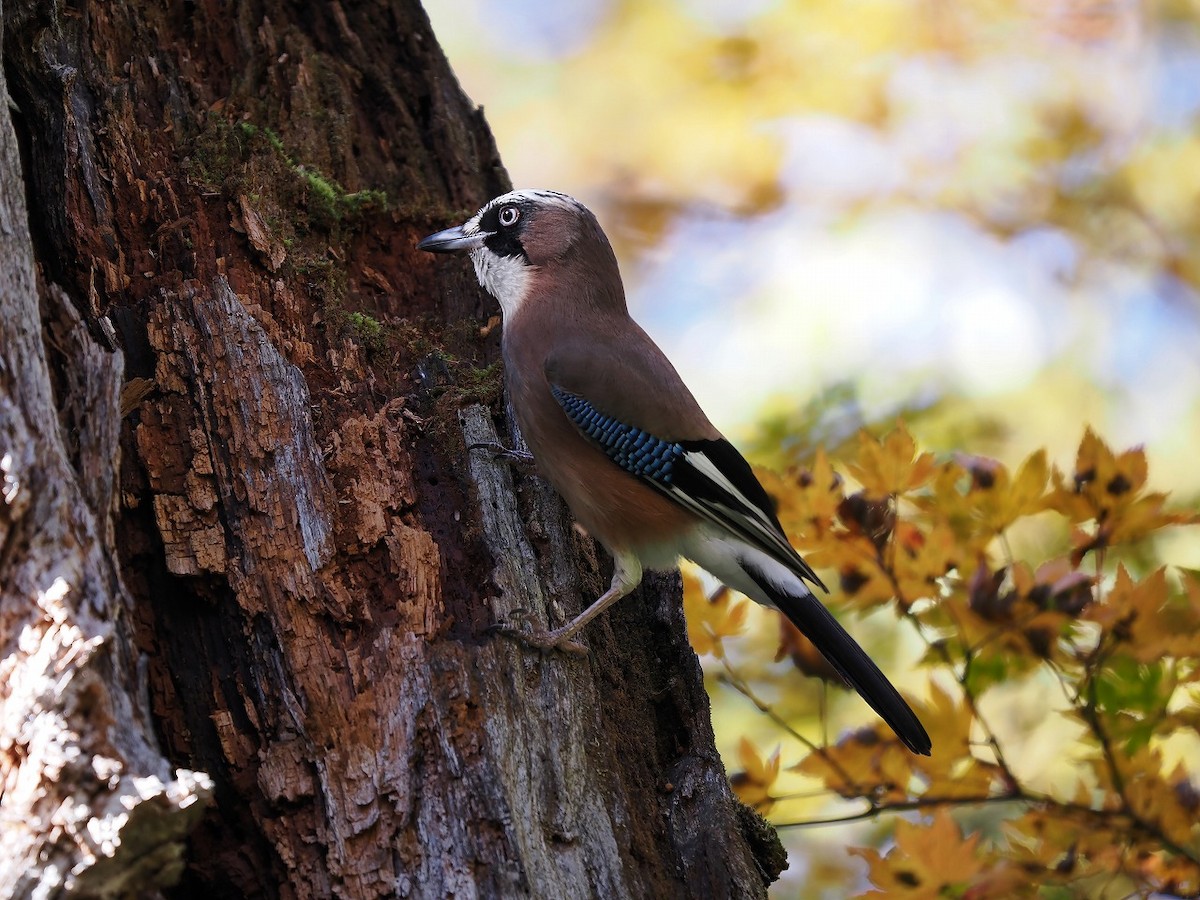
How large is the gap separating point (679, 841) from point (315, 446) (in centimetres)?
147

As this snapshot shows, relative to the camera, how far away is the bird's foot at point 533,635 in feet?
10.6

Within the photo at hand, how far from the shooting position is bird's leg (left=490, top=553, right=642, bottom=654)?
325cm

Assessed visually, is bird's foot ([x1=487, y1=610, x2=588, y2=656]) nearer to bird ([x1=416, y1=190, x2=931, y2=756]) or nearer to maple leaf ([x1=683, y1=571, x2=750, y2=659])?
bird ([x1=416, y1=190, x2=931, y2=756])

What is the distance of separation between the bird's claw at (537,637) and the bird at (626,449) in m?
0.40

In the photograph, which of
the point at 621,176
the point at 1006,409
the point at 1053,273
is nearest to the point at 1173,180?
the point at 1053,273

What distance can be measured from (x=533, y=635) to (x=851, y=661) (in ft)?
4.08

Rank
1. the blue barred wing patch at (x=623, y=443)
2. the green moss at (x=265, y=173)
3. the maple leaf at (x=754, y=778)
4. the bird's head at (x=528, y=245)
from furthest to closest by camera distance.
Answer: the bird's head at (x=528, y=245), the blue barred wing patch at (x=623, y=443), the green moss at (x=265, y=173), the maple leaf at (x=754, y=778)

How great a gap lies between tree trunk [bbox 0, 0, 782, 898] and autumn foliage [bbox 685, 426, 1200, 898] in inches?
15.7

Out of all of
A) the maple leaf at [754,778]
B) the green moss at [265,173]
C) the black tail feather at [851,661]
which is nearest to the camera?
the black tail feather at [851,661]

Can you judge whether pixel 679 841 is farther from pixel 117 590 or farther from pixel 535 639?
pixel 117 590

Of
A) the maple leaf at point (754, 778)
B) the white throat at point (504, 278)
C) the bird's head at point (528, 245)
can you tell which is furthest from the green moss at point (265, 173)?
the maple leaf at point (754, 778)

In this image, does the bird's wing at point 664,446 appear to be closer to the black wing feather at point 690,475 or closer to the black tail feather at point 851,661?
the black wing feather at point 690,475

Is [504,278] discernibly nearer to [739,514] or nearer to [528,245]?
[528,245]

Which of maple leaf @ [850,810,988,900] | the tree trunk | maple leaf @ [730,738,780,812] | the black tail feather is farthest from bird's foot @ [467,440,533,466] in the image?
maple leaf @ [850,810,988,900]
